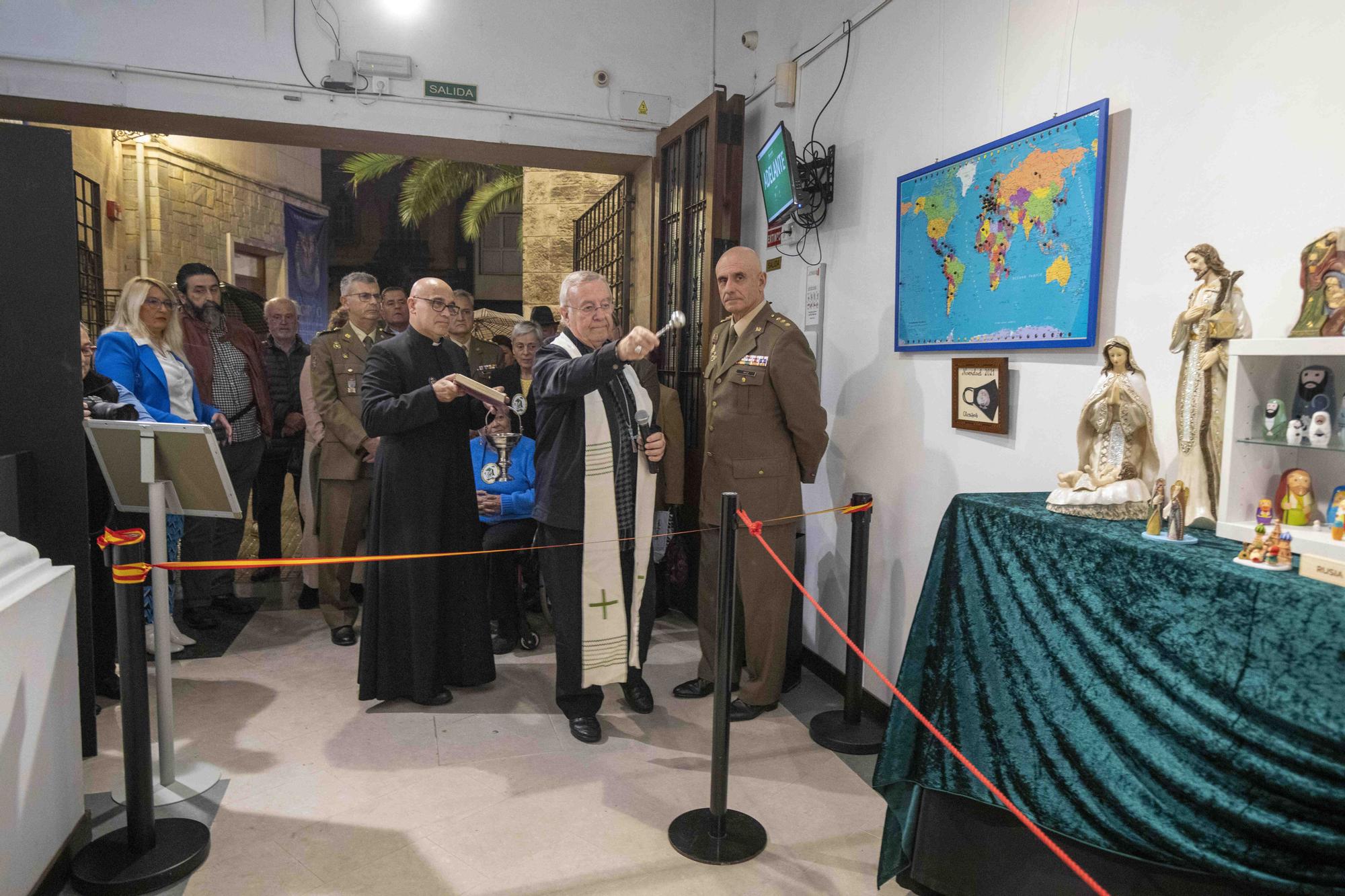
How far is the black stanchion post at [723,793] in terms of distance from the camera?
89.7 inches

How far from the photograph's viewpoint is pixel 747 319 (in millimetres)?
3404

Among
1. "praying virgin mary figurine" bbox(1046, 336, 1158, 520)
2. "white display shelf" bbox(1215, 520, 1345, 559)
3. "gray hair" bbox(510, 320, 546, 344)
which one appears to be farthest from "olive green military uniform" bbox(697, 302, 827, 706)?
"gray hair" bbox(510, 320, 546, 344)

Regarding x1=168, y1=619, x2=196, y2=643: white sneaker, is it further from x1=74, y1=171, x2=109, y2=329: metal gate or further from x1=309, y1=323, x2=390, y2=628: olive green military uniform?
x1=74, y1=171, x2=109, y2=329: metal gate

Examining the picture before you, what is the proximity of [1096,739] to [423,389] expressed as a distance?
2.41 m

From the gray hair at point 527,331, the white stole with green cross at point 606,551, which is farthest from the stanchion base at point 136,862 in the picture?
the gray hair at point 527,331

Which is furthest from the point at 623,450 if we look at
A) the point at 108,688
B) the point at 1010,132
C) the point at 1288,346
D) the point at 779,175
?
the point at 108,688

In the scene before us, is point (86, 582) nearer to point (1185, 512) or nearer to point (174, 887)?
point (174, 887)

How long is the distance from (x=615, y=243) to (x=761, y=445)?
10.5ft

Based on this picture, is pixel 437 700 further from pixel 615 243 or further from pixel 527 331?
pixel 615 243

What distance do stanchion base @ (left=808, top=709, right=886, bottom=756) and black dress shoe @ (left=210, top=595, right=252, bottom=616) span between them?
10.4 ft

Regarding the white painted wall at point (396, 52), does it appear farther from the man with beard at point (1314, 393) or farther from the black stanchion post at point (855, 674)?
the man with beard at point (1314, 393)

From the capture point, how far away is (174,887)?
224 cm

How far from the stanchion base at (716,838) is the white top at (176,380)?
2.85 metres

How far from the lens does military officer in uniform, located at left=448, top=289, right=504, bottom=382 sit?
5.17 meters
